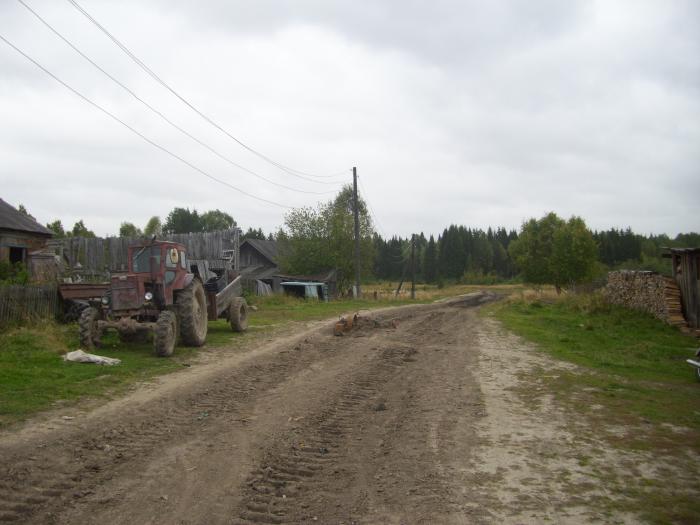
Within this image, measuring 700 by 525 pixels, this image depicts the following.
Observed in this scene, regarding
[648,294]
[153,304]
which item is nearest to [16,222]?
[153,304]

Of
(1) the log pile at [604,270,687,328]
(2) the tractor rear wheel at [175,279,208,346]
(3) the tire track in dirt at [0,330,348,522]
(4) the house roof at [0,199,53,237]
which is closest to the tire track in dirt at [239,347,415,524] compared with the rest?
(3) the tire track in dirt at [0,330,348,522]

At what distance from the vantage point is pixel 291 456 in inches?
217

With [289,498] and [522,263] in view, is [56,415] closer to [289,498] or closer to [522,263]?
[289,498]

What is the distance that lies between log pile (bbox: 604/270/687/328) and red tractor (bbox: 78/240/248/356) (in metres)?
15.4

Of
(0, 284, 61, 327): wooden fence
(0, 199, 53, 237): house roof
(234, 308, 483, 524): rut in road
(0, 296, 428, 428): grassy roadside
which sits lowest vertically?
(234, 308, 483, 524): rut in road

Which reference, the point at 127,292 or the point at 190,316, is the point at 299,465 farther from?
the point at 127,292

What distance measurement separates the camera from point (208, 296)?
15195 millimetres

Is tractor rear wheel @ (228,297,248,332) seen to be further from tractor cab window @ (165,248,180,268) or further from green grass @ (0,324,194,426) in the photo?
green grass @ (0,324,194,426)

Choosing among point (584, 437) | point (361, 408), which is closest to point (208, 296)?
point (361, 408)

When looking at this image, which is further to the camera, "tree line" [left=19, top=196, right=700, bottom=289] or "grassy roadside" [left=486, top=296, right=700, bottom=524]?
"tree line" [left=19, top=196, right=700, bottom=289]

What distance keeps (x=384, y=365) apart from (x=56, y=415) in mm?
6205

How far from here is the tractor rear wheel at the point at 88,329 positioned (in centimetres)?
1134

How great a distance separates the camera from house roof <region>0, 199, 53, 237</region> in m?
21.5

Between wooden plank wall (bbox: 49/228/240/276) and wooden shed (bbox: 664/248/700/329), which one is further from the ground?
wooden plank wall (bbox: 49/228/240/276)
